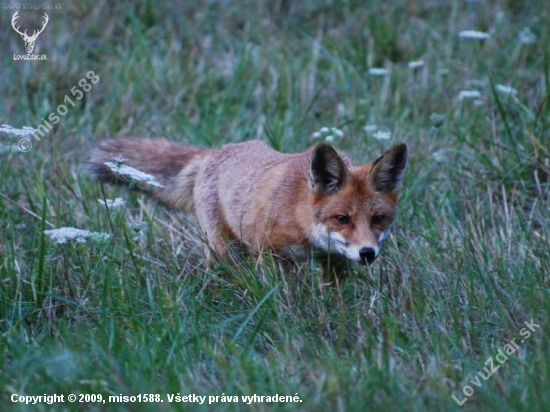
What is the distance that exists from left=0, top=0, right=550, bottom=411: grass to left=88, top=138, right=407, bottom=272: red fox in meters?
0.24

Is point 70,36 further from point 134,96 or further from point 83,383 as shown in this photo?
point 83,383

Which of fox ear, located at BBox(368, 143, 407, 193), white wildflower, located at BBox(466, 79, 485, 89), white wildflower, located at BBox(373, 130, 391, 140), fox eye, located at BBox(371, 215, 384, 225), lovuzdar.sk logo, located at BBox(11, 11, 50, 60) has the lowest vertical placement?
white wildflower, located at BBox(466, 79, 485, 89)

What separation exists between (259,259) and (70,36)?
19.5ft

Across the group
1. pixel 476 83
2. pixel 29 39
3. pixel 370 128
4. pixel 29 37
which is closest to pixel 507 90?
pixel 476 83

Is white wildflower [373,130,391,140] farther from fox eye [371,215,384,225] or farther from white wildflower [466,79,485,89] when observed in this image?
white wildflower [466,79,485,89]

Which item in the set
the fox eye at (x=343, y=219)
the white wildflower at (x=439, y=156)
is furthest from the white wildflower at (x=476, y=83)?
the fox eye at (x=343, y=219)

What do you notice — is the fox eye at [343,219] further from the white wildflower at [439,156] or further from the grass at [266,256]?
the white wildflower at [439,156]

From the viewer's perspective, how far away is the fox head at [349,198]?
5742mm

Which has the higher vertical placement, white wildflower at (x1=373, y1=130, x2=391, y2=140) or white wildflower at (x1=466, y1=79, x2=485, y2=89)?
white wildflower at (x1=373, y1=130, x2=391, y2=140)

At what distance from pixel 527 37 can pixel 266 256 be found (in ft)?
17.0

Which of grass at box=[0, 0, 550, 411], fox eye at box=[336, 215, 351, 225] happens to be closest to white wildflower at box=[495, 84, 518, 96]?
grass at box=[0, 0, 550, 411]

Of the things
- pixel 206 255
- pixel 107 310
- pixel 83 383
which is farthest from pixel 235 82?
pixel 83 383

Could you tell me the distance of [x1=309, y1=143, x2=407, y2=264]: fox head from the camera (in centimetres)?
574

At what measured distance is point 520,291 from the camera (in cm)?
549
